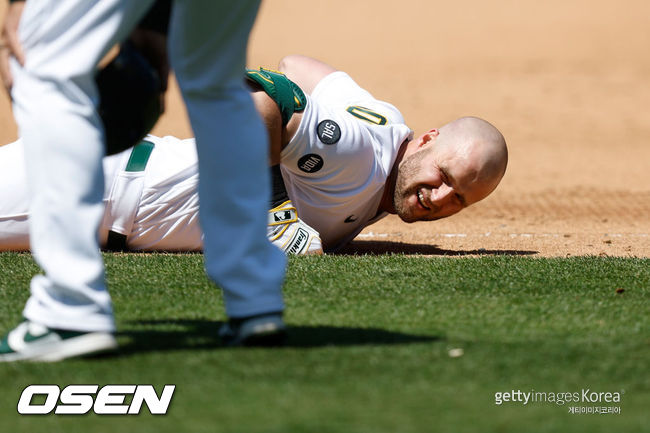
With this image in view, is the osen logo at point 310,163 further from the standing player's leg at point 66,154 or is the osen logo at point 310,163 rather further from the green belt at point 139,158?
the standing player's leg at point 66,154

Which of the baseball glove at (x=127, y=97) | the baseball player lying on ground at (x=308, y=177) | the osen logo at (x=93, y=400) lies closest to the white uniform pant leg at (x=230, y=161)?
the baseball glove at (x=127, y=97)

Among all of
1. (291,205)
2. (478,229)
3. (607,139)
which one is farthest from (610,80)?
(291,205)

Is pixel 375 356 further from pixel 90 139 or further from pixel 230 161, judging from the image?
pixel 90 139

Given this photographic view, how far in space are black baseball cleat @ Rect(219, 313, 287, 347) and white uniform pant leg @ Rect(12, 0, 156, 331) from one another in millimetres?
352

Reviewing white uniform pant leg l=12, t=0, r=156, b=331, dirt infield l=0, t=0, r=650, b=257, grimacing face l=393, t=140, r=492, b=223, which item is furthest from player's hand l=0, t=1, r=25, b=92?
dirt infield l=0, t=0, r=650, b=257

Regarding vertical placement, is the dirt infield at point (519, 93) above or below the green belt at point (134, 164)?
below

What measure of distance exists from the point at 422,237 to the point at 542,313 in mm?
2606

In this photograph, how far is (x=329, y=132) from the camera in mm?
4188

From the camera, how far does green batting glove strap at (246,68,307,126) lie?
160 inches

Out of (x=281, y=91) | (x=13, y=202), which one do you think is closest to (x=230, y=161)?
(x=281, y=91)

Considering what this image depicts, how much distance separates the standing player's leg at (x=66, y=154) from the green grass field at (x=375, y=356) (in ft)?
0.47

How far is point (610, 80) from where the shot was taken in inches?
608

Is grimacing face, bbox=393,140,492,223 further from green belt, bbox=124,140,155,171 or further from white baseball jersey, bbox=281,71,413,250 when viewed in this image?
green belt, bbox=124,140,155,171

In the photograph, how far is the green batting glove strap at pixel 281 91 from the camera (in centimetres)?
405
